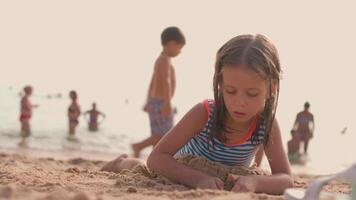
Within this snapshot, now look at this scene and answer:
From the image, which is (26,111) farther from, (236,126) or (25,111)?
(236,126)

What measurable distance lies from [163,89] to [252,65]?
3443 millimetres

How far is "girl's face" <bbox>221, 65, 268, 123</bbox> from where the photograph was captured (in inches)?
96.2

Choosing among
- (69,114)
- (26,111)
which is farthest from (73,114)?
(26,111)

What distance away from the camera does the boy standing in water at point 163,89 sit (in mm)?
5781

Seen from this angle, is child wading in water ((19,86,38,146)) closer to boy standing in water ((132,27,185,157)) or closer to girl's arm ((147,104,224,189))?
boy standing in water ((132,27,185,157))

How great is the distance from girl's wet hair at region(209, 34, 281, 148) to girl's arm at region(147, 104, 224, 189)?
9 cm

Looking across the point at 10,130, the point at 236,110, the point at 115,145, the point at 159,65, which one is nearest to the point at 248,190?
the point at 236,110

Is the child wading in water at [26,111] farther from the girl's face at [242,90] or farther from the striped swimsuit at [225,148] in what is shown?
the girl's face at [242,90]

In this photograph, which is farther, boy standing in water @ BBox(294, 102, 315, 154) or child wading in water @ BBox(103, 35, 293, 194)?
boy standing in water @ BBox(294, 102, 315, 154)

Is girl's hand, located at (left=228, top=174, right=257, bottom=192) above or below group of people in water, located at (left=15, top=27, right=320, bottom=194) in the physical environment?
below

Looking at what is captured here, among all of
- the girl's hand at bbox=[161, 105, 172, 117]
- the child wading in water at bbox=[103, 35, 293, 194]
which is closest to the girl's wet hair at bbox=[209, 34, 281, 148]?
the child wading in water at bbox=[103, 35, 293, 194]

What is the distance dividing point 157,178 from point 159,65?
2977mm

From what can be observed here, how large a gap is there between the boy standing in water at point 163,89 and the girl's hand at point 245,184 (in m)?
3.18

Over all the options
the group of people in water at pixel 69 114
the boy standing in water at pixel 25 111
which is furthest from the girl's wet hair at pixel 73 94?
the boy standing in water at pixel 25 111
